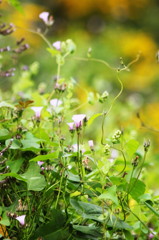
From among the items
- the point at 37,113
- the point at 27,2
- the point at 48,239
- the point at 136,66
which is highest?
the point at 37,113

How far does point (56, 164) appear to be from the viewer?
108cm

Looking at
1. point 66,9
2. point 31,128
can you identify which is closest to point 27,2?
point 66,9

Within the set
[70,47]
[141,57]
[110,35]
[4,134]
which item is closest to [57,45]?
[70,47]

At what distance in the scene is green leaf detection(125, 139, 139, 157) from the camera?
1.10 m

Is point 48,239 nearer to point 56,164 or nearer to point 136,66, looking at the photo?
point 56,164

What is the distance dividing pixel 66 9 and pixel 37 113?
9678 mm

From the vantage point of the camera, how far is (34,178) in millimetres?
976

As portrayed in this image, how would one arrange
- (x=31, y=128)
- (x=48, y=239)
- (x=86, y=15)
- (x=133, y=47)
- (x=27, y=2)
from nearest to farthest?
1. (x=48, y=239)
2. (x=31, y=128)
3. (x=133, y=47)
4. (x=27, y=2)
5. (x=86, y=15)

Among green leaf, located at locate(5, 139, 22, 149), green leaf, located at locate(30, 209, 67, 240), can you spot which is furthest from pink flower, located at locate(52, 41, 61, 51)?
green leaf, located at locate(30, 209, 67, 240)

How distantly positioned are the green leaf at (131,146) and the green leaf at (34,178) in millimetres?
207

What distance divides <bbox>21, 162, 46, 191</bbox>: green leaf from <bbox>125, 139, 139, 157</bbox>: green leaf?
0.68 ft

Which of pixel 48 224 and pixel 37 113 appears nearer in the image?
pixel 48 224

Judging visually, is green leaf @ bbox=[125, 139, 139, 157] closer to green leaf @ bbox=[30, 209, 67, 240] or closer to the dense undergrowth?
the dense undergrowth

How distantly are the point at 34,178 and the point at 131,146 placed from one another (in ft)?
0.79
